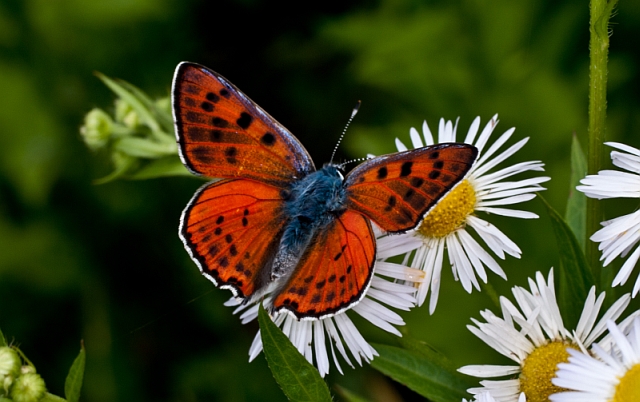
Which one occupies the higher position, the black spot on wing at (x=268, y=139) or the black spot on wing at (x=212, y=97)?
the black spot on wing at (x=212, y=97)

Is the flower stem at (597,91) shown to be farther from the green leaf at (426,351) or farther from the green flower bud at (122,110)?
the green flower bud at (122,110)

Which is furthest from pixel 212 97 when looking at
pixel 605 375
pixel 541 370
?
pixel 605 375

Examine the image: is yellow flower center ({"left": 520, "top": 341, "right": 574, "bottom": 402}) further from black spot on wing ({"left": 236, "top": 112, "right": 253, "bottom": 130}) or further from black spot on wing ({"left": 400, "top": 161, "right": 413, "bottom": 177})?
black spot on wing ({"left": 236, "top": 112, "right": 253, "bottom": 130})

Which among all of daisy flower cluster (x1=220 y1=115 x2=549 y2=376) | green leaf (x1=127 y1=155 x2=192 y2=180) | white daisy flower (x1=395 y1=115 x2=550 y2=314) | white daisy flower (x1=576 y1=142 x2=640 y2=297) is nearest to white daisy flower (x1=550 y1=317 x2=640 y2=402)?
white daisy flower (x1=576 y1=142 x2=640 y2=297)

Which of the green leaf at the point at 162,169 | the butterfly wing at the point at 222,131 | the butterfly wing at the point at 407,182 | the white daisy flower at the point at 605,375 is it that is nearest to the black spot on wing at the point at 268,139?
the butterfly wing at the point at 222,131

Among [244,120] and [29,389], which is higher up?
[244,120]

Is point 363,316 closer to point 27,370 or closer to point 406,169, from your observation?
point 406,169

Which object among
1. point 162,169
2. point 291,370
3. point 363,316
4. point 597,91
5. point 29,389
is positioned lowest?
point 29,389
